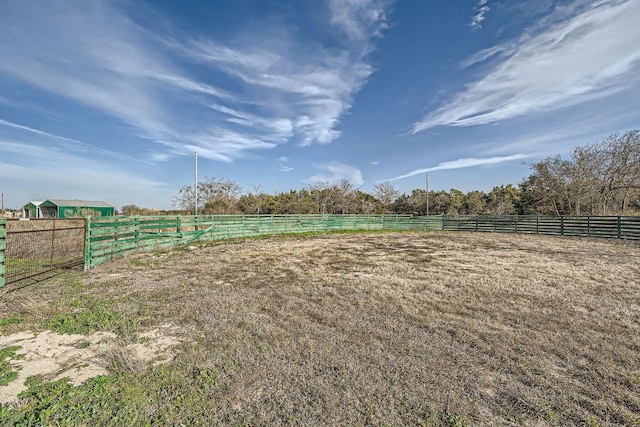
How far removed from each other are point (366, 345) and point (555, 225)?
712 inches

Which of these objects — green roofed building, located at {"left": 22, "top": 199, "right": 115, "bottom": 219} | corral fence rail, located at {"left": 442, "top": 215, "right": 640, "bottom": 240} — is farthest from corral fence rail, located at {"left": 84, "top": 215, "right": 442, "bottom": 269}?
green roofed building, located at {"left": 22, "top": 199, "right": 115, "bottom": 219}

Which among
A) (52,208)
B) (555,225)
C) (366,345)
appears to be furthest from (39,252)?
(52,208)

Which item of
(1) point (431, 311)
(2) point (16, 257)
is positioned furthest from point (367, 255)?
(2) point (16, 257)

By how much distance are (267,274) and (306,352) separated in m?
3.60

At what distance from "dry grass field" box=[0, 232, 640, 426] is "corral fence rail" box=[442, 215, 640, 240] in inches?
391

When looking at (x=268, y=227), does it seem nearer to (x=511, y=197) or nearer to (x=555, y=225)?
(x=555, y=225)

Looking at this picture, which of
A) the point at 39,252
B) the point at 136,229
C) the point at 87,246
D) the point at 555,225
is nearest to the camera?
the point at 87,246

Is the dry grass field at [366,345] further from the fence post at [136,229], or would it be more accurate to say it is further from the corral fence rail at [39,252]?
the fence post at [136,229]

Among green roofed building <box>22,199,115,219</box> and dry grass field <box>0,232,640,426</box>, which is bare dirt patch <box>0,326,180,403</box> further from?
green roofed building <box>22,199,115,219</box>

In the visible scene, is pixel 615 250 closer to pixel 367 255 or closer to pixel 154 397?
pixel 367 255

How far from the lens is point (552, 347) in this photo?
2.82m

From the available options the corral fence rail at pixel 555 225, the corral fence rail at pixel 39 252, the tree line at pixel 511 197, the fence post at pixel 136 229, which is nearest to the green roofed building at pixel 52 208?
the tree line at pixel 511 197

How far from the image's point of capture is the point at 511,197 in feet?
95.1

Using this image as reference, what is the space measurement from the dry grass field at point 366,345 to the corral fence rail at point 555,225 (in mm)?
9930
